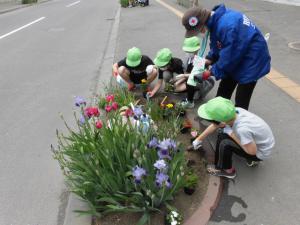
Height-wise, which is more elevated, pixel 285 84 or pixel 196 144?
pixel 196 144

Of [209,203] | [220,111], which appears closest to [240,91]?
[220,111]

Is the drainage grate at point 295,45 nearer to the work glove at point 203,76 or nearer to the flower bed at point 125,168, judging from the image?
the work glove at point 203,76

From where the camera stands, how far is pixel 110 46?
30.1ft

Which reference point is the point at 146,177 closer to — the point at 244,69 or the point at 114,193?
the point at 114,193

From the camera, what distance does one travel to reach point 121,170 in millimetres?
2793

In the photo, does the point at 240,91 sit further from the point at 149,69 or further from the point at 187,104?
the point at 149,69

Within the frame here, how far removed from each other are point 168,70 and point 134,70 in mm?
504

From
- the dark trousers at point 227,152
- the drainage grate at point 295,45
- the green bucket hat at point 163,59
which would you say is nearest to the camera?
the dark trousers at point 227,152

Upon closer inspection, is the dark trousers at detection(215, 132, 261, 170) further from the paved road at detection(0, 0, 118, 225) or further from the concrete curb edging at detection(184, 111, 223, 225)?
the paved road at detection(0, 0, 118, 225)

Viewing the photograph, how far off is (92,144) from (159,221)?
0.83 m

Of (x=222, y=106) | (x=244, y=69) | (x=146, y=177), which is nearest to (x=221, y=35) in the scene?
(x=244, y=69)

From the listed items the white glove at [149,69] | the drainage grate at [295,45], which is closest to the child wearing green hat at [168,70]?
the white glove at [149,69]

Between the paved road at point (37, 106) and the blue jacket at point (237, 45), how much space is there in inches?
82.6

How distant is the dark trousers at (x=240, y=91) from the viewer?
3.67 meters
